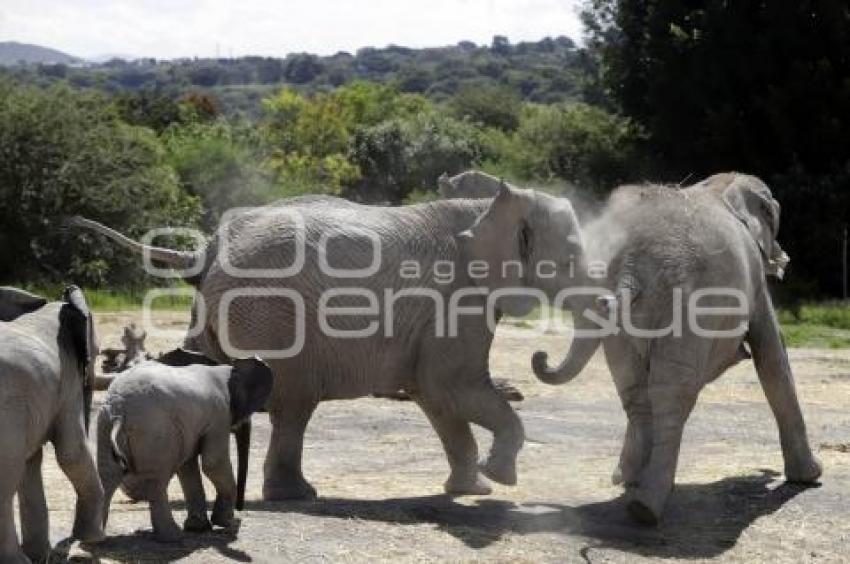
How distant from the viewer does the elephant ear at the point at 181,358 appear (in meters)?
8.68

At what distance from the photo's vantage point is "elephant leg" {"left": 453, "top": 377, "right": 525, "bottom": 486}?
10.1 metres

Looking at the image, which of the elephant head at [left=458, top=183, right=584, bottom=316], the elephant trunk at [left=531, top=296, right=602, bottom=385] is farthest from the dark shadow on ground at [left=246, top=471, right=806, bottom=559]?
the elephant head at [left=458, top=183, right=584, bottom=316]

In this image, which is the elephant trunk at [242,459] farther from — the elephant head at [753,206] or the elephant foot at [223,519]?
the elephant head at [753,206]

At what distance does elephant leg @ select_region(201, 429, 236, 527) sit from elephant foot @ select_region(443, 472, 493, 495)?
101 inches

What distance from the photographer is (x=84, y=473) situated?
24.5 feet

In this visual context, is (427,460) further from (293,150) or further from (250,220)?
(293,150)

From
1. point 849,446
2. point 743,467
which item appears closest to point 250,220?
point 743,467

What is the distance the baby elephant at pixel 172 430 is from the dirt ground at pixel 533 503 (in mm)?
211

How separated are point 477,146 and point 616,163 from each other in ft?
51.4

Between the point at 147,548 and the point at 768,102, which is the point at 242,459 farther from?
the point at 768,102

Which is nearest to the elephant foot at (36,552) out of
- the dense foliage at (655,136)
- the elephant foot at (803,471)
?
the elephant foot at (803,471)

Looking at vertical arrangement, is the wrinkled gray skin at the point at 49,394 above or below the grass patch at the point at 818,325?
above

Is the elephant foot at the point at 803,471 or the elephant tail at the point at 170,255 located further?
the elephant foot at the point at 803,471

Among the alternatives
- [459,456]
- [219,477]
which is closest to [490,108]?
[459,456]
